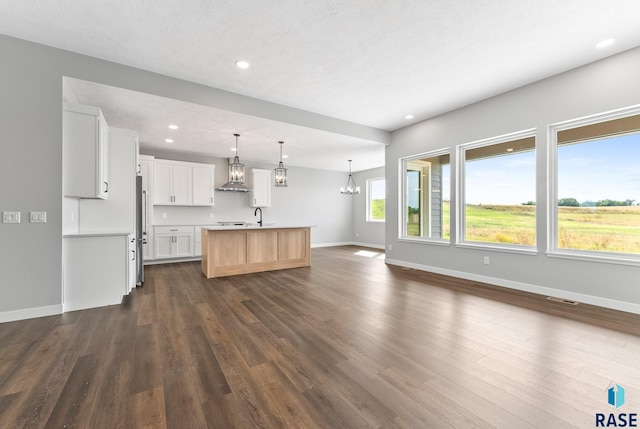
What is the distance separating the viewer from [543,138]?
3.76 m

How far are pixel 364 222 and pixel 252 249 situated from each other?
17.8 ft

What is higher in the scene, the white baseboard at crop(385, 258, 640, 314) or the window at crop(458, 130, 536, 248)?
the window at crop(458, 130, 536, 248)

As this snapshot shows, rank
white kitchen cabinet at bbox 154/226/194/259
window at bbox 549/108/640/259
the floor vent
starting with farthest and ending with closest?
white kitchen cabinet at bbox 154/226/194/259 → the floor vent → window at bbox 549/108/640/259

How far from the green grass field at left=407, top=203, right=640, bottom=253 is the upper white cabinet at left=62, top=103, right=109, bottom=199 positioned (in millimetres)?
5764

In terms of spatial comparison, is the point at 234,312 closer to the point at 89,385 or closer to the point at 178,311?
the point at 178,311

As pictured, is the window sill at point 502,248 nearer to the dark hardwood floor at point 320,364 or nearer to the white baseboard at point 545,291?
the white baseboard at point 545,291

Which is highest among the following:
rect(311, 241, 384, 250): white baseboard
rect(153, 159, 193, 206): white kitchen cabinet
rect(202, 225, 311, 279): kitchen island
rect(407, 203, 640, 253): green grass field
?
rect(153, 159, 193, 206): white kitchen cabinet

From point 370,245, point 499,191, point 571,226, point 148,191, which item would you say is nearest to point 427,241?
point 499,191

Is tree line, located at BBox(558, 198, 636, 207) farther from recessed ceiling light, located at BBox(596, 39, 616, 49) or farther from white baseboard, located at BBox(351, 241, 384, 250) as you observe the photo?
white baseboard, located at BBox(351, 241, 384, 250)

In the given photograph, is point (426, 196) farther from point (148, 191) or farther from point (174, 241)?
point (148, 191)

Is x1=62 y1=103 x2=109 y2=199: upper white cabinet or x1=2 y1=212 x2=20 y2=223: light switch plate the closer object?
x1=2 y1=212 x2=20 y2=223: light switch plate

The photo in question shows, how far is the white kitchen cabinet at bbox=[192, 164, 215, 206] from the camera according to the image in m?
6.73

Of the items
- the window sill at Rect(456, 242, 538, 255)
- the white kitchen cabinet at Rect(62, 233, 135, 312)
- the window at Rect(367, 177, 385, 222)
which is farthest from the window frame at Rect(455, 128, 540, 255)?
the white kitchen cabinet at Rect(62, 233, 135, 312)

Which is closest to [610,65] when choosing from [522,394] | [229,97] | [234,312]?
[522,394]
